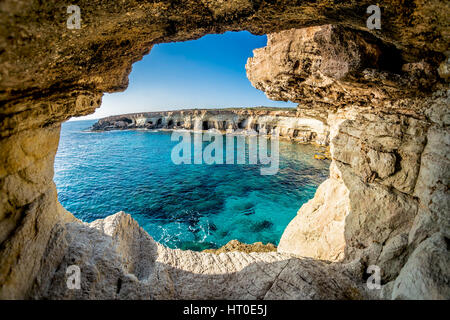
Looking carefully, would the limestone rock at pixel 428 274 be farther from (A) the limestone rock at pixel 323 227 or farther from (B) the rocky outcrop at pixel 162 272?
(A) the limestone rock at pixel 323 227

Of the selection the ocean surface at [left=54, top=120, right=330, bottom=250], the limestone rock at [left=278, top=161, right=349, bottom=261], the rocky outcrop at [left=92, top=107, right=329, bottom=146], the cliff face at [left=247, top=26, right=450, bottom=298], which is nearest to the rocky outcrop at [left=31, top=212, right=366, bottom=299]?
the cliff face at [left=247, top=26, right=450, bottom=298]

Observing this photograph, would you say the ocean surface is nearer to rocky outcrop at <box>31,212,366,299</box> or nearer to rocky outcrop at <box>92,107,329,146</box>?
rocky outcrop at <box>31,212,366,299</box>

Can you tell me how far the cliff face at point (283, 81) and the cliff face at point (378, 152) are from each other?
0.10ft

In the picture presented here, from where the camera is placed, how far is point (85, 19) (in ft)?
7.87

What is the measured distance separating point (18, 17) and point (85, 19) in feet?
2.48

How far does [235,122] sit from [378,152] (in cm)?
5118

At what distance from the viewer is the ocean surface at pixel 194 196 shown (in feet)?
39.1

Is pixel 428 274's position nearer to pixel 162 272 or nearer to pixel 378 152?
pixel 378 152

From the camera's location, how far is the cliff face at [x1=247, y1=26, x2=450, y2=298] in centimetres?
363

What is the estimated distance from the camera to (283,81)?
630cm

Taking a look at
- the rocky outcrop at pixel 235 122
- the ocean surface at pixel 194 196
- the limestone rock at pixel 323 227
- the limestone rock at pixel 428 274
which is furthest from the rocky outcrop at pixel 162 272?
the rocky outcrop at pixel 235 122

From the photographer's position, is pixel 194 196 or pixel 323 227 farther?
pixel 194 196

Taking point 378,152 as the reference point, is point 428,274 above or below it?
below

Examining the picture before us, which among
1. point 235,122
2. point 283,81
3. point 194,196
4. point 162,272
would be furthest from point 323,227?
point 235,122
